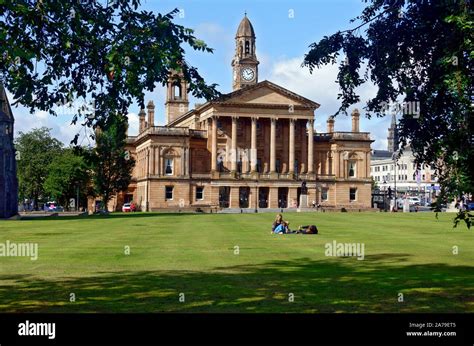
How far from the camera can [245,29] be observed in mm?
138375

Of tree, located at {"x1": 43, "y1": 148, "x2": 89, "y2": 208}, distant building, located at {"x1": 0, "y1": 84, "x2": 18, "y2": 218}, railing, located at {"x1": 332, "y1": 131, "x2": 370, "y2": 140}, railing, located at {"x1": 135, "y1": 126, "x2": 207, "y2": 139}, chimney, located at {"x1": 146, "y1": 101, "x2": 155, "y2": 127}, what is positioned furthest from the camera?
Result: chimney, located at {"x1": 146, "y1": 101, "x2": 155, "y2": 127}

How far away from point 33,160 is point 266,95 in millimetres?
48690

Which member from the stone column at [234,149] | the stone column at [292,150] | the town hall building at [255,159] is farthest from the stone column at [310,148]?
the stone column at [234,149]

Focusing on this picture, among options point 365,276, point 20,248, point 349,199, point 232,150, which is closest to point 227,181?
point 232,150

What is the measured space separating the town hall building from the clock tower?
563 inches

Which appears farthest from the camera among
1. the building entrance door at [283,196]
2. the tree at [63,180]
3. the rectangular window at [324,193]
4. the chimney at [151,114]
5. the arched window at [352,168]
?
the chimney at [151,114]

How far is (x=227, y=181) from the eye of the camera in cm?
11831

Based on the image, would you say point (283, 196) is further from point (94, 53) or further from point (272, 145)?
point (94, 53)

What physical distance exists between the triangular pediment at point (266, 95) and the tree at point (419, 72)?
98755 mm

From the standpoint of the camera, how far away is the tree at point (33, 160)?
13388cm

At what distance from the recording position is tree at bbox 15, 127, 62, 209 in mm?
133875

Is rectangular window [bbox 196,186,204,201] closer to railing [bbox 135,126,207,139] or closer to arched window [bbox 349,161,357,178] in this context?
railing [bbox 135,126,207,139]

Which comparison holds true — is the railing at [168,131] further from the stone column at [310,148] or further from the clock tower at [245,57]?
Result: the clock tower at [245,57]

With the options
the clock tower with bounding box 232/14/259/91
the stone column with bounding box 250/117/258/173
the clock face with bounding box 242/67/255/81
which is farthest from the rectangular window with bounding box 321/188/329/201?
the clock face with bounding box 242/67/255/81
